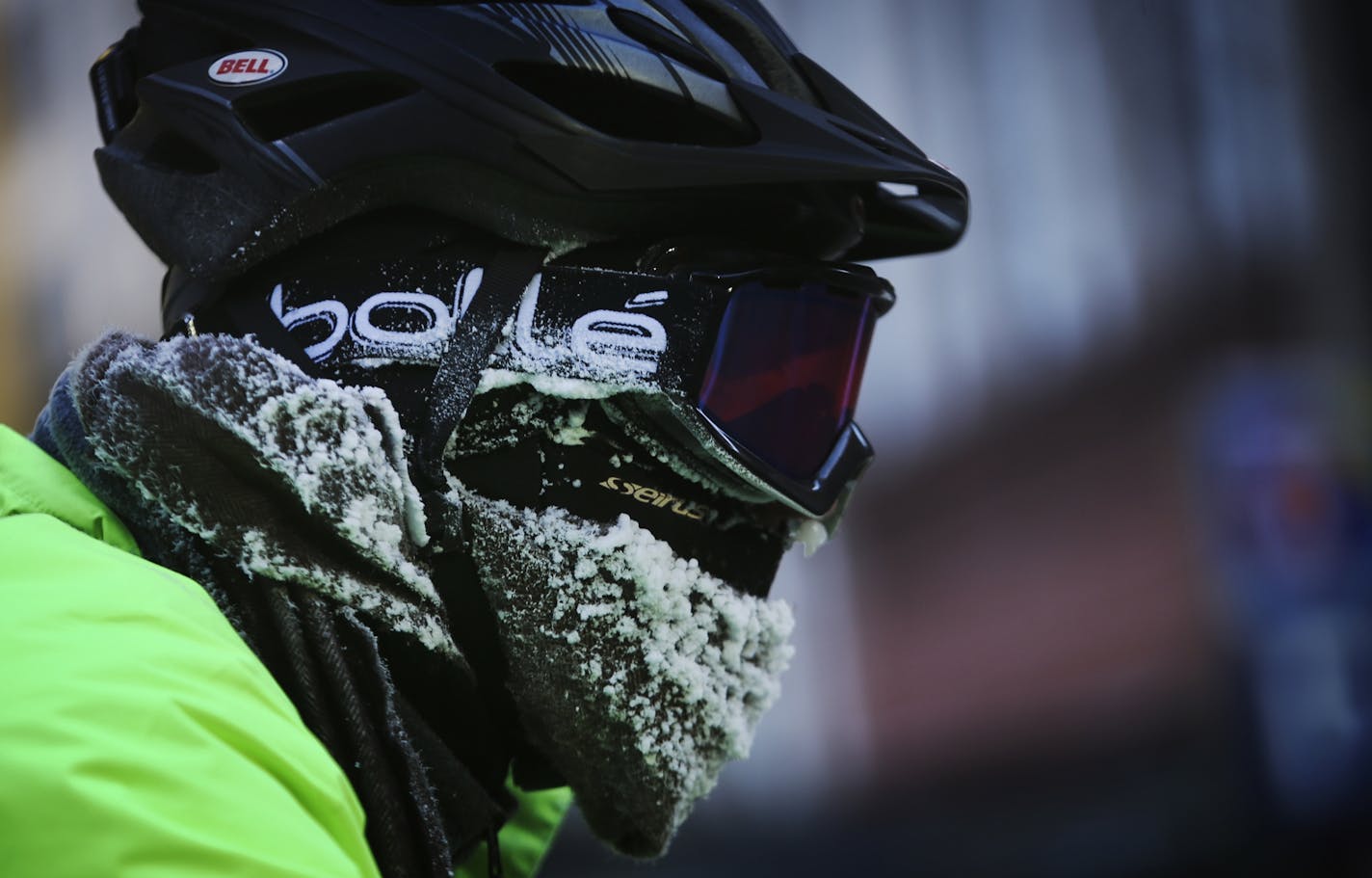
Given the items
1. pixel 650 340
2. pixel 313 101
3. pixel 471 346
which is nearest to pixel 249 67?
pixel 313 101

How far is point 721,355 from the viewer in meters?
1.46

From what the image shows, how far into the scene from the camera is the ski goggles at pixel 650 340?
4.55ft

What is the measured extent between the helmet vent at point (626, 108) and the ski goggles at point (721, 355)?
0.17 meters

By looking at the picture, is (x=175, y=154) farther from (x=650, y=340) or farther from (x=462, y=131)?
(x=650, y=340)

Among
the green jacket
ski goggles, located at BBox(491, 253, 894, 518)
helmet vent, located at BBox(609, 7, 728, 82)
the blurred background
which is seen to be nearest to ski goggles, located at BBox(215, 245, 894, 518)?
ski goggles, located at BBox(491, 253, 894, 518)

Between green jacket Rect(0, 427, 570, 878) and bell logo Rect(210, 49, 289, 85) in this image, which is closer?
green jacket Rect(0, 427, 570, 878)

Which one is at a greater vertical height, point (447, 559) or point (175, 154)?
point (175, 154)

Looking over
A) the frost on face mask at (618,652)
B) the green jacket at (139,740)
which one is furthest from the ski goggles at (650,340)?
the green jacket at (139,740)

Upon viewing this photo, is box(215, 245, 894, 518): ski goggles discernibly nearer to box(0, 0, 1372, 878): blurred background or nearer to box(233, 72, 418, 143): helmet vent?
box(233, 72, 418, 143): helmet vent

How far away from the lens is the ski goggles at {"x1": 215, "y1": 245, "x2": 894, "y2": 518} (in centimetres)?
139

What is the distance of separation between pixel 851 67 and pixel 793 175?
5695mm

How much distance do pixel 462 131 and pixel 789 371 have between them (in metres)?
0.46

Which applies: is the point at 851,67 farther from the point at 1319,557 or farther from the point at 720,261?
the point at 720,261

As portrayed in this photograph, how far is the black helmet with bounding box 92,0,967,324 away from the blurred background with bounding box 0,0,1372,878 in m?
5.30
